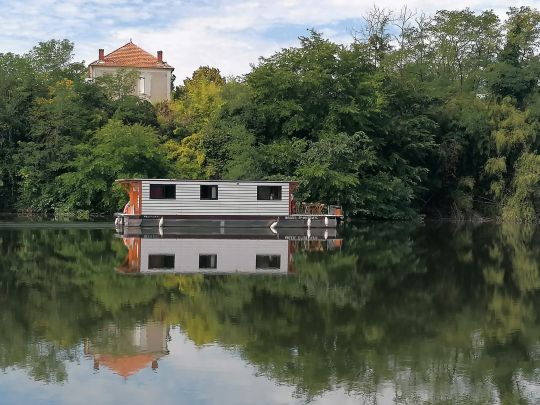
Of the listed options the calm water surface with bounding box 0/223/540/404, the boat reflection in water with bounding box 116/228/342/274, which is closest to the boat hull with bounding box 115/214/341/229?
the boat reflection in water with bounding box 116/228/342/274

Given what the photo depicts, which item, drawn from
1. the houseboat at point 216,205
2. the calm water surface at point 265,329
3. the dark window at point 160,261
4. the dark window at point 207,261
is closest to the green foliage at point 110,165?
the houseboat at point 216,205

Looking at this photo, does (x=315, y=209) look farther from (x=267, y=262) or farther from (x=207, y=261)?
(x=207, y=261)

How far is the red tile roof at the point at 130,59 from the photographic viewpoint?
188 ft

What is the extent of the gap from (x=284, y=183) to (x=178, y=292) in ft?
58.4

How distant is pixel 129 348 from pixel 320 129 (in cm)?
3120

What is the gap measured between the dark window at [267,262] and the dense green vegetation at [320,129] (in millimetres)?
16046

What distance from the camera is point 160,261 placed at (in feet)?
59.0

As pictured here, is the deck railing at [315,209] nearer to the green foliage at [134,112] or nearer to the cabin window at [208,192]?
the cabin window at [208,192]

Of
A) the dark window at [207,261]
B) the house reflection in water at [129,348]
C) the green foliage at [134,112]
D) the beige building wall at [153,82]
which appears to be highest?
the beige building wall at [153,82]

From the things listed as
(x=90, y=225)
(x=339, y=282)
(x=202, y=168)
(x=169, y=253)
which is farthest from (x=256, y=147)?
(x=339, y=282)

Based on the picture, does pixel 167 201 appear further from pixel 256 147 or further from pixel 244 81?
pixel 244 81

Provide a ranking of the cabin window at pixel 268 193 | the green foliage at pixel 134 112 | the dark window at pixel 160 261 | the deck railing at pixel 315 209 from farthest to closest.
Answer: the green foliage at pixel 134 112 → the deck railing at pixel 315 209 → the cabin window at pixel 268 193 → the dark window at pixel 160 261

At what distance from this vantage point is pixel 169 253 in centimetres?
1997

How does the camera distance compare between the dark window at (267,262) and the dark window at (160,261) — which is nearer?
the dark window at (160,261)
